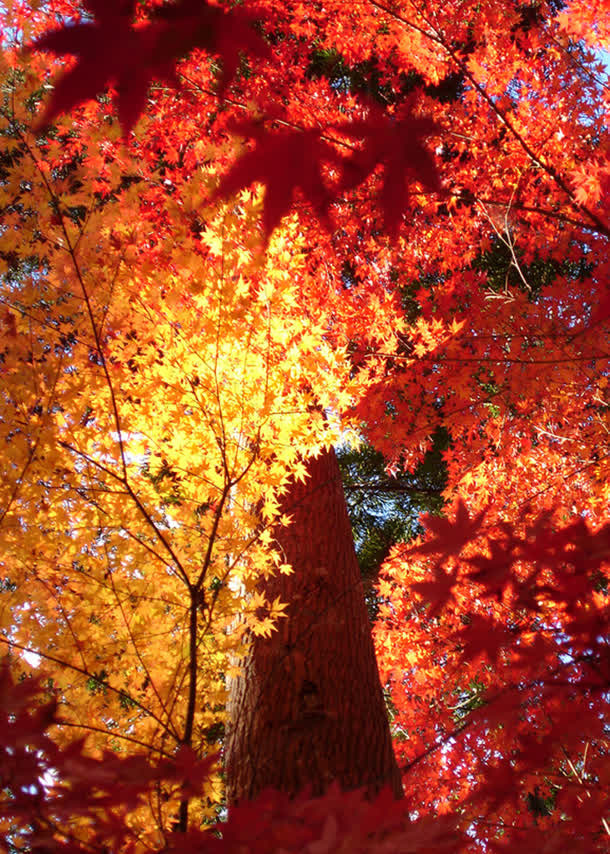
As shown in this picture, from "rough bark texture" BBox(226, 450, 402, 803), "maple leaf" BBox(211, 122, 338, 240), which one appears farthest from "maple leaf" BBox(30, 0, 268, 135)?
"rough bark texture" BBox(226, 450, 402, 803)

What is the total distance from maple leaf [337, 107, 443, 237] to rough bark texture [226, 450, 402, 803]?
184 centimetres

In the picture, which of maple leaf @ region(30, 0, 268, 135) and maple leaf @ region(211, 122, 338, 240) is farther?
maple leaf @ region(211, 122, 338, 240)

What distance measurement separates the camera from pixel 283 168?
125 centimetres

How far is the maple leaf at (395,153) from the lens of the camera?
1225mm

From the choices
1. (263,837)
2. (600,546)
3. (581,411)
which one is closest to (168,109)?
(581,411)

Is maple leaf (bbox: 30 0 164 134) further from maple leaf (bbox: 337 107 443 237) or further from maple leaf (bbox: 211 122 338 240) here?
maple leaf (bbox: 337 107 443 237)

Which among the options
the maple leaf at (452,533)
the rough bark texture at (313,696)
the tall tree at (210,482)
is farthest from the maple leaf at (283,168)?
the rough bark texture at (313,696)

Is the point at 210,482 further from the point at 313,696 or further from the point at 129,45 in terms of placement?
the point at 129,45

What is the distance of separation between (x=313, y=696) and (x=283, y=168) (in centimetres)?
197

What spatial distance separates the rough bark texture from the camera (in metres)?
2.09

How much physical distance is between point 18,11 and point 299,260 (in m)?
3.24

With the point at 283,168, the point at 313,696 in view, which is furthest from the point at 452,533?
the point at 283,168

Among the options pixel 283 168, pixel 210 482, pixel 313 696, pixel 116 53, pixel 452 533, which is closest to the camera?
pixel 116 53

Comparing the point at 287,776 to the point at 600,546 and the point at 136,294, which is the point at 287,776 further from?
the point at 136,294
